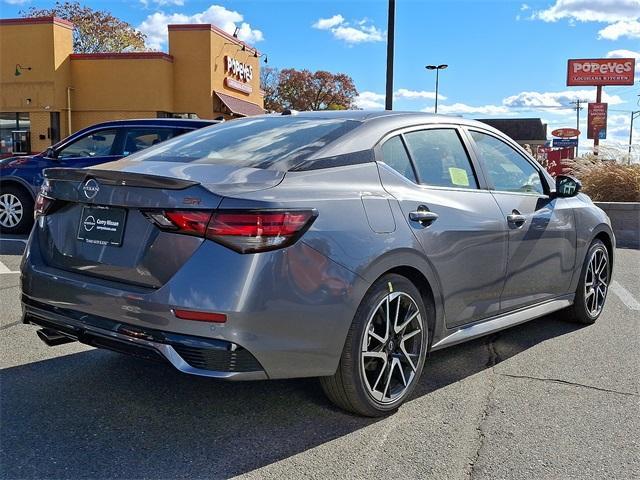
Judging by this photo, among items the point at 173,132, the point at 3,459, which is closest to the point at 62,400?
the point at 3,459

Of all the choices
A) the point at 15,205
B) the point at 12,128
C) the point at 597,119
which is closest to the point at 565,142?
the point at 597,119

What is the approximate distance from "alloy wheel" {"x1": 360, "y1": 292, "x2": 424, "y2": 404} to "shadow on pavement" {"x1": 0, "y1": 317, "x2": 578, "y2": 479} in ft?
0.78

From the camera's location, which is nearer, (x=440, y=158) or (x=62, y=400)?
(x=62, y=400)

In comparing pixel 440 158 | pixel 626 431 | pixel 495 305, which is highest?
pixel 440 158

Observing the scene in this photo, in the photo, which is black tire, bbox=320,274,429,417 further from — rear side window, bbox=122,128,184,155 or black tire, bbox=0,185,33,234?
black tire, bbox=0,185,33,234

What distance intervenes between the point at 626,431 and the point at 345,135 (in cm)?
219

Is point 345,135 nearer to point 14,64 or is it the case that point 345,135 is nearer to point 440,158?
point 440,158

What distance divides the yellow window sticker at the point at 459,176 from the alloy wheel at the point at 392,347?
0.96 m

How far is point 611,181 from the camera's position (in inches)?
499

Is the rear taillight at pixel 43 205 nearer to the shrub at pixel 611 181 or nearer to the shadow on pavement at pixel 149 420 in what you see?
the shadow on pavement at pixel 149 420

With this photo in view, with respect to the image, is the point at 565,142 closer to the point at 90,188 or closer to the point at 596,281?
the point at 596,281

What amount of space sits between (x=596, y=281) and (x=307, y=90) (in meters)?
65.8

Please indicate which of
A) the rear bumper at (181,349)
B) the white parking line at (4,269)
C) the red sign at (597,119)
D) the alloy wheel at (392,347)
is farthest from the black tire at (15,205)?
the red sign at (597,119)

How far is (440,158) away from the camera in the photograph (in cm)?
402
